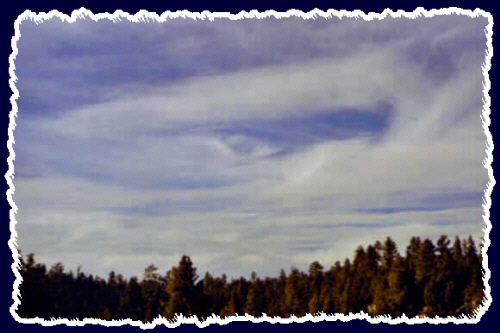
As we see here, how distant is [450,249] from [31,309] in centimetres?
563

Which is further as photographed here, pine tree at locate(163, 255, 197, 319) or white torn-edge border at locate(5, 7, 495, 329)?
pine tree at locate(163, 255, 197, 319)

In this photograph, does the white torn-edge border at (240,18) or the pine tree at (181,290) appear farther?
the pine tree at (181,290)

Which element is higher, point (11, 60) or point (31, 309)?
point (11, 60)

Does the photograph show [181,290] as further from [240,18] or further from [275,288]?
[240,18]

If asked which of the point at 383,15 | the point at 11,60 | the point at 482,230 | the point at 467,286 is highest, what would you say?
the point at 383,15

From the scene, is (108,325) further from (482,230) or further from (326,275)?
(482,230)

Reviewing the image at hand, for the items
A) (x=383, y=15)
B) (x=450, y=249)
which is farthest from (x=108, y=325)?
(x=383, y=15)

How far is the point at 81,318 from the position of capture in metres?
10.3

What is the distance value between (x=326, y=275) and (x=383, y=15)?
11.6 ft

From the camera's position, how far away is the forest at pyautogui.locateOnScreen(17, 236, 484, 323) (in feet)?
34.0

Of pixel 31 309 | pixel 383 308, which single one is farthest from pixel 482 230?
pixel 31 309

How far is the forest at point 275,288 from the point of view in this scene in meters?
10.4

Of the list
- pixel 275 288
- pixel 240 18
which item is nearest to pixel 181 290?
pixel 275 288

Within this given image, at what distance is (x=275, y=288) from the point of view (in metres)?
10.4
